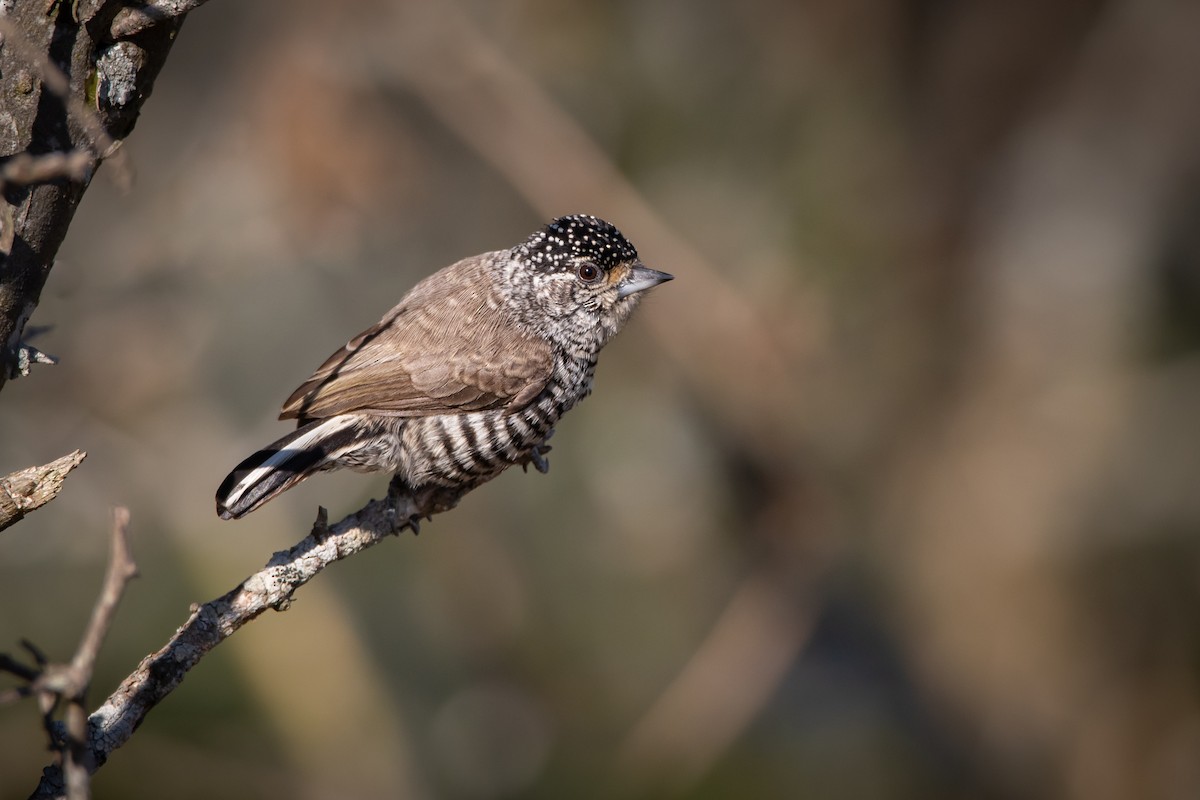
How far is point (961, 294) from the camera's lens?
11.1 metres

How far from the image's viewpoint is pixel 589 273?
477cm

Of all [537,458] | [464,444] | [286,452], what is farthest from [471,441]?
[286,452]

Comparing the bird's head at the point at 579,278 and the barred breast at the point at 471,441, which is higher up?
the bird's head at the point at 579,278

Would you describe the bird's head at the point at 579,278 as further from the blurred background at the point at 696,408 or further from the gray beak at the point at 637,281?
the blurred background at the point at 696,408

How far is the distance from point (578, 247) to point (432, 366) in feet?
2.74

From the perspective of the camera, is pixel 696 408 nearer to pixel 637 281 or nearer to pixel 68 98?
pixel 637 281

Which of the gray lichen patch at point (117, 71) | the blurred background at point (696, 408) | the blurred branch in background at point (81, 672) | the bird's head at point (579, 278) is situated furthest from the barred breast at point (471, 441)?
the blurred background at point (696, 408)

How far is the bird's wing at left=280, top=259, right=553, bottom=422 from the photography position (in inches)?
163

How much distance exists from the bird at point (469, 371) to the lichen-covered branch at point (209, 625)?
0.41m

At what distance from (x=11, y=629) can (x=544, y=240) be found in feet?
17.8

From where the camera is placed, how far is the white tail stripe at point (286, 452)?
3559 millimetres

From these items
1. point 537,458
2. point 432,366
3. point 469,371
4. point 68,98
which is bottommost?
point 537,458

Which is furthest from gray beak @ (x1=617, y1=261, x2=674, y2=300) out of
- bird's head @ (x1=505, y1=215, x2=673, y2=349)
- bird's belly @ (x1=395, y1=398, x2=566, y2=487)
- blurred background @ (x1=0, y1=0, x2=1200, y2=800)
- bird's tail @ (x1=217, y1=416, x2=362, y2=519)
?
blurred background @ (x1=0, y1=0, x2=1200, y2=800)

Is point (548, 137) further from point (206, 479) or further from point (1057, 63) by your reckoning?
point (1057, 63)
